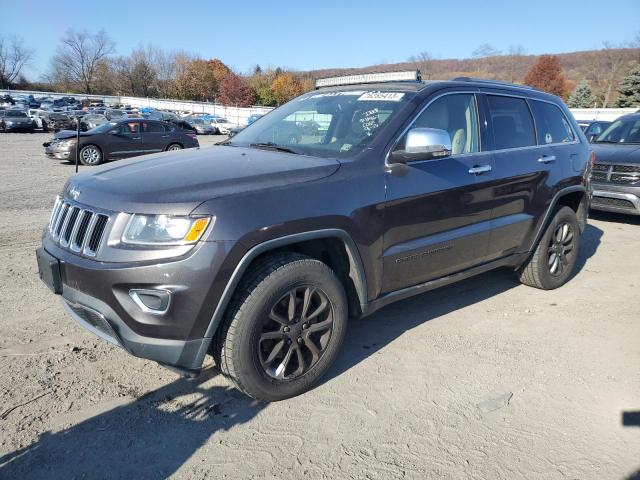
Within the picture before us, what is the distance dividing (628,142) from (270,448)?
29.0 feet

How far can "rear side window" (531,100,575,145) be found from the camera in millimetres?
4661

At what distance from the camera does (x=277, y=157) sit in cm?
331

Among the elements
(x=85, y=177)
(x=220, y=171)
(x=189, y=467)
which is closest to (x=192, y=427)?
(x=189, y=467)

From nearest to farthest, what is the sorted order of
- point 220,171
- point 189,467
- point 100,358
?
point 189,467 < point 220,171 < point 100,358

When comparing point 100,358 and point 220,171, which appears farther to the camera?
point 100,358

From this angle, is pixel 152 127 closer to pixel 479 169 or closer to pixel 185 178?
pixel 479 169

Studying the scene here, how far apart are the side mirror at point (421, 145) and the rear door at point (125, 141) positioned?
1435cm

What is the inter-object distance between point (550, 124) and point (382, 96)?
206 centimetres

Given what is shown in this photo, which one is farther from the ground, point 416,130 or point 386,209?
point 416,130

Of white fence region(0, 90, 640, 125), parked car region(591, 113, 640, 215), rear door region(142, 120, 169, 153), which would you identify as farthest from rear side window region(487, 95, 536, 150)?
white fence region(0, 90, 640, 125)

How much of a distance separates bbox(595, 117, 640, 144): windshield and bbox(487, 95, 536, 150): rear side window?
5.56 m

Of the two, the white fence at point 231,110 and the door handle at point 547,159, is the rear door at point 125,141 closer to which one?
the door handle at point 547,159

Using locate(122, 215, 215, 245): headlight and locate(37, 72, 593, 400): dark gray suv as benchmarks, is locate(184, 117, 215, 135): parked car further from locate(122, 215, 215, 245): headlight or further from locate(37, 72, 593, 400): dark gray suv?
locate(122, 215, 215, 245): headlight

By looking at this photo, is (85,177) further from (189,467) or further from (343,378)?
(343,378)
